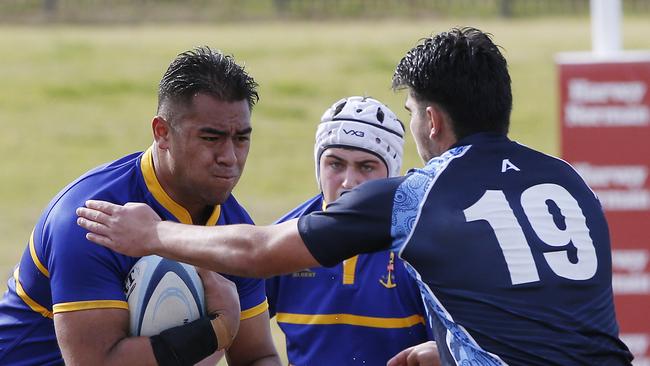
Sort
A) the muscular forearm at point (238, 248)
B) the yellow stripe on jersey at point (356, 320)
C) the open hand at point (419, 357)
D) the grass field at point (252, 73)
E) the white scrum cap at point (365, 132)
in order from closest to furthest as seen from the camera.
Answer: the muscular forearm at point (238, 248)
the open hand at point (419, 357)
the yellow stripe on jersey at point (356, 320)
the white scrum cap at point (365, 132)
the grass field at point (252, 73)

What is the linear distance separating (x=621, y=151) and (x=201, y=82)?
15.4ft

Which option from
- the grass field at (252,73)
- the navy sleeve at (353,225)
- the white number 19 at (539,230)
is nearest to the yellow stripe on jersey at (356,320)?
the navy sleeve at (353,225)

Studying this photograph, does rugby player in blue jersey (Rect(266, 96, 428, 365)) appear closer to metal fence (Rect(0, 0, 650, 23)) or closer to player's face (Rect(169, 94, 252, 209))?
player's face (Rect(169, 94, 252, 209))

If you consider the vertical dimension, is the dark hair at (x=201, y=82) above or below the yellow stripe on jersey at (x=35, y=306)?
above

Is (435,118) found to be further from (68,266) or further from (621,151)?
(621,151)

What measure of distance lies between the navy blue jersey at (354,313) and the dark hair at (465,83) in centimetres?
101

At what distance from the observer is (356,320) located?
5176mm

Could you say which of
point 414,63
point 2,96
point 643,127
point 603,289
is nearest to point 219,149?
point 414,63

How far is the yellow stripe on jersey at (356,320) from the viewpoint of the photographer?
16.8 ft

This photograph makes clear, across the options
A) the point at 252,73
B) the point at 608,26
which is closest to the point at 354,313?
the point at 608,26

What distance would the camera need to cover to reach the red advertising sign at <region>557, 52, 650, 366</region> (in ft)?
28.2

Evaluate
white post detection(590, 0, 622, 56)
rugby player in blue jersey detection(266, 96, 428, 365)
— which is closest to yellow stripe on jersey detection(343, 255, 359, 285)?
rugby player in blue jersey detection(266, 96, 428, 365)

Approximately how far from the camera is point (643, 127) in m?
8.76

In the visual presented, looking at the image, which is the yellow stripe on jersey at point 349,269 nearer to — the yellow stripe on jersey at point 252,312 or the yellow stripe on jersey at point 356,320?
the yellow stripe on jersey at point 356,320
